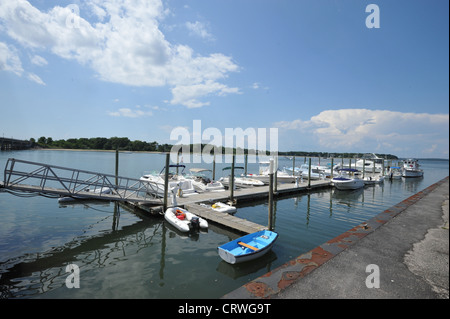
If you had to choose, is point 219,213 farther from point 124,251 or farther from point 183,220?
point 124,251

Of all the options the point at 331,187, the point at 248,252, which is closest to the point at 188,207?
the point at 248,252

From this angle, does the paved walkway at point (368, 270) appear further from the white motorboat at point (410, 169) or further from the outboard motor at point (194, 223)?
the white motorboat at point (410, 169)

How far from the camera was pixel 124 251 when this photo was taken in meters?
10.4

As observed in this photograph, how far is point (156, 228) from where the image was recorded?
1370 cm

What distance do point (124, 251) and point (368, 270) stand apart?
1008cm

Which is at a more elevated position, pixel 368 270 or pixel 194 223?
pixel 368 270

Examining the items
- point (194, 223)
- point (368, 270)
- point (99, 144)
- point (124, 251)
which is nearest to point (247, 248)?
point (194, 223)

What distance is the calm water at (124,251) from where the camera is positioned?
736 centimetres

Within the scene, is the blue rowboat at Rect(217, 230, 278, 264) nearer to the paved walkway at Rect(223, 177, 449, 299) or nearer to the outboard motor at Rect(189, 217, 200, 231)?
the paved walkway at Rect(223, 177, 449, 299)

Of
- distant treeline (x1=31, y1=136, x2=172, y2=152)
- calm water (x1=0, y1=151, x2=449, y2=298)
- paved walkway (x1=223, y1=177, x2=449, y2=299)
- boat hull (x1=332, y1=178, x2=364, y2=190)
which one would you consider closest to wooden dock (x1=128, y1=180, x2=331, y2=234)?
calm water (x1=0, y1=151, x2=449, y2=298)

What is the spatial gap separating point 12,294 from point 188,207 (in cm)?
983

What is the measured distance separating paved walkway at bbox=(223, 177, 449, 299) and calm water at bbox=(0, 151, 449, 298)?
2232 millimetres

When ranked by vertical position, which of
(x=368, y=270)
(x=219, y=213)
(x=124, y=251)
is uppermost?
(x=368, y=270)

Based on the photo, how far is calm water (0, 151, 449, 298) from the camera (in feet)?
24.2
